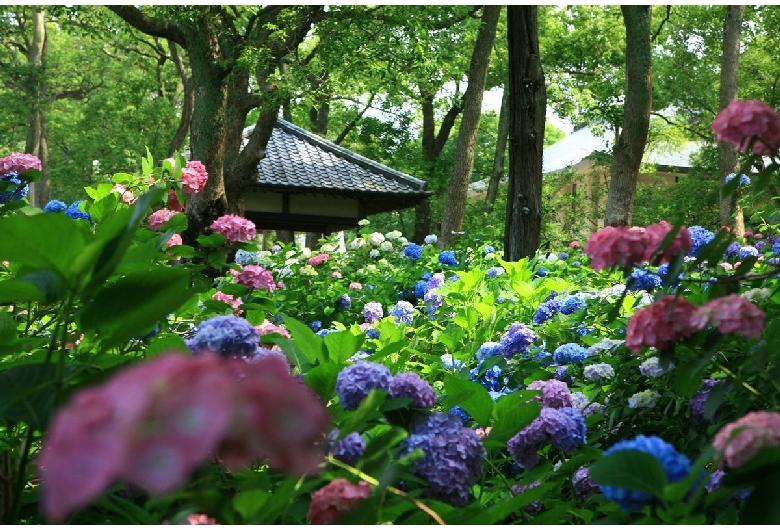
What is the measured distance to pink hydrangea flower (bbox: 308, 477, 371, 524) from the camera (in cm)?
81

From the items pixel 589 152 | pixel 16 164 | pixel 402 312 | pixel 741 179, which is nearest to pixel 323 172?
pixel 402 312

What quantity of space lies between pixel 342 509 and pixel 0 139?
3375 cm

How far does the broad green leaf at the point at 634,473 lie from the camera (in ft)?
2.47

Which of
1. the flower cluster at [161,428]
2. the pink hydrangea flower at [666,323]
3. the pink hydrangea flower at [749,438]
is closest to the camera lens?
the flower cluster at [161,428]

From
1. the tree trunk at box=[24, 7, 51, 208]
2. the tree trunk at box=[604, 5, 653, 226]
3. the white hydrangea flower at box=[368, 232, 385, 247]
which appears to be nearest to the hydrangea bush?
the white hydrangea flower at box=[368, 232, 385, 247]

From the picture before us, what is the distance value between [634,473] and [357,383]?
1.45 feet

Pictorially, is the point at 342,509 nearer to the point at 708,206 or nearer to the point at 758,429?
the point at 758,429

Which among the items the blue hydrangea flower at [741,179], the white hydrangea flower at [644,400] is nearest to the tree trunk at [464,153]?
the blue hydrangea flower at [741,179]

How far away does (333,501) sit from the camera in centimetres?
81

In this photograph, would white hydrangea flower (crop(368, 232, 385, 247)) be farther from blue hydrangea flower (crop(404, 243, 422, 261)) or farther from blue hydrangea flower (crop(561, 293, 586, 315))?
blue hydrangea flower (crop(561, 293, 586, 315))

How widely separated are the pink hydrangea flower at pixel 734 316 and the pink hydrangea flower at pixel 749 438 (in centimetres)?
30

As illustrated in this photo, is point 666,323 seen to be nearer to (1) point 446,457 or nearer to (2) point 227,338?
(1) point 446,457

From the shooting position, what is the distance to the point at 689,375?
3.76ft

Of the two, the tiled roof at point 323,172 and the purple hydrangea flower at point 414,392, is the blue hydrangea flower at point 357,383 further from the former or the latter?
the tiled roof at point 323,172
